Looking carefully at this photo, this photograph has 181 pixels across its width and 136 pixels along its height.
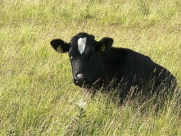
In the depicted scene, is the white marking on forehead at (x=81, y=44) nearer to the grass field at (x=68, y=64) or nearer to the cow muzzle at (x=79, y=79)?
the cow muzzle at (x=79, y=79)

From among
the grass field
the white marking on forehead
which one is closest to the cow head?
the white marking on forehead

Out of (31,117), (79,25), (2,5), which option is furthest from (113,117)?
(2,5)

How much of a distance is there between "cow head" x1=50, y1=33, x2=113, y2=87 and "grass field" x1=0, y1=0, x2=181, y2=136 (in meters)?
0.31

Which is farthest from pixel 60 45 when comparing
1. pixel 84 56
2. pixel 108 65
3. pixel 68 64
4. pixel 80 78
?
pixel 68 64

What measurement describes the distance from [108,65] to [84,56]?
0.53 meters

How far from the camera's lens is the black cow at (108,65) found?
21.1 feet

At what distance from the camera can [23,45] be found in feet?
34.1

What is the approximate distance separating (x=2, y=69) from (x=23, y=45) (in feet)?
7.55

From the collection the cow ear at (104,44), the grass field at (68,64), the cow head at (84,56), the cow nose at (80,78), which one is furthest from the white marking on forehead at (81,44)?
the grass field at (68,64)

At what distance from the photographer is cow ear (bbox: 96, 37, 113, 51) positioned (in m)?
6.60

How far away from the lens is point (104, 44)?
661 cm

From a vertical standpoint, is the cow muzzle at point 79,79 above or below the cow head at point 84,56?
below

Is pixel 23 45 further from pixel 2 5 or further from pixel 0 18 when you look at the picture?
pixel 2 5

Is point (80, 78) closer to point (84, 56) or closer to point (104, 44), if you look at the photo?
point (84, 56)
